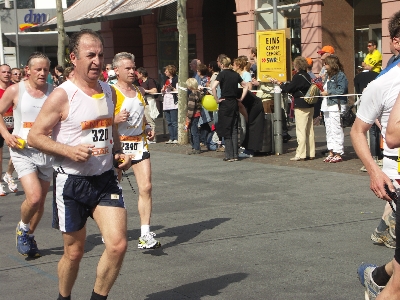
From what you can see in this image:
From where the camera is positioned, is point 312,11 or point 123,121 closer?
point 123,121

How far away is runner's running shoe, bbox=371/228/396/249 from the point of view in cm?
723

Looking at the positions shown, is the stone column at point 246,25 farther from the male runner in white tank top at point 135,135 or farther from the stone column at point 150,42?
the male runner in white tank top at point 135,135

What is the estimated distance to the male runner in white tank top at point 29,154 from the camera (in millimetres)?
7379

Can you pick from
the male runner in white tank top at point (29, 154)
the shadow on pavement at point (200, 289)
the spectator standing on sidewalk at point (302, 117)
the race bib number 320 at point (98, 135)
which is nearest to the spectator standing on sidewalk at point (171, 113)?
the spectator standing on sidewalk at point (302, 117)

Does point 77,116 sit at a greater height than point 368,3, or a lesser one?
lesser

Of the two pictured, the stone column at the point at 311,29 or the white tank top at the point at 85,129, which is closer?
the white tank top at the point at 85,129

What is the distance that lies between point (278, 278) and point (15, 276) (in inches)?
89.5

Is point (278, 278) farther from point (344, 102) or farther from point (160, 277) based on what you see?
point (344, 102)

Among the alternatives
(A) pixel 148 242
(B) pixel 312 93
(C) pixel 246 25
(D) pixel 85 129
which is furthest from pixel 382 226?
(C) pixel 246 25

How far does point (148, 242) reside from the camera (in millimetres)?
7473

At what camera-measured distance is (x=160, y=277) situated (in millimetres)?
6484

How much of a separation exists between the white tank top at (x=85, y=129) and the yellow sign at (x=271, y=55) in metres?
9.74

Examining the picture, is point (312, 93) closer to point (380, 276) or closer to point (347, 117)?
point (347, 117)

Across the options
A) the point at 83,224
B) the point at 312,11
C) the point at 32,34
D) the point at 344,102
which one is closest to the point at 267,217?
the point at 83,224
